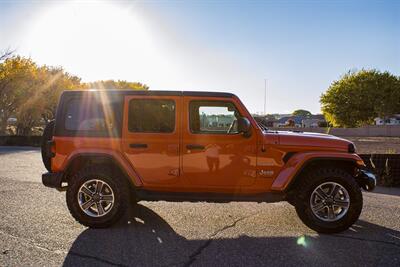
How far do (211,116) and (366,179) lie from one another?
2486 mm

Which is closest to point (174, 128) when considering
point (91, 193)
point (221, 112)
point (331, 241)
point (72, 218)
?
point (221, 112)

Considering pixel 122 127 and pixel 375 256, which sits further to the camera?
pixel 122 127

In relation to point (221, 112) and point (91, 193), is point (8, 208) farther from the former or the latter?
point (221, 112)

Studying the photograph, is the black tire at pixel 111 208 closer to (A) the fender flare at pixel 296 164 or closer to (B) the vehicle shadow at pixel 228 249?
(B) the vehicle shadow at pixel 228 249

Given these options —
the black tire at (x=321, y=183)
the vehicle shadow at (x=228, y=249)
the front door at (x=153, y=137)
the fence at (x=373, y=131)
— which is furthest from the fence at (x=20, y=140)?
the fence at (x=373, y=131)

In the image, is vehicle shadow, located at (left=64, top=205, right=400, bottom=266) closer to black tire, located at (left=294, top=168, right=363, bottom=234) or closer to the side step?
black tire, located at (left=294, top=168, right=363, bottom=234)

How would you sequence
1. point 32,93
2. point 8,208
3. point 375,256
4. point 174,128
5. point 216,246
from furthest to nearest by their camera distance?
point 32,93 → point 8,208 → point 174,128 → point 216,246 → point 375,256

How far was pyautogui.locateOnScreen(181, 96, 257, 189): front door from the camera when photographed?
17.5ft

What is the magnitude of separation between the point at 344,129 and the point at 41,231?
2061 inches

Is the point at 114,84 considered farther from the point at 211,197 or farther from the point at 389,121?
the point at 211,197

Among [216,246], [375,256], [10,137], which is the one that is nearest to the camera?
[375,256]

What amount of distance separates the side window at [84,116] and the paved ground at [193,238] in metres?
1.48

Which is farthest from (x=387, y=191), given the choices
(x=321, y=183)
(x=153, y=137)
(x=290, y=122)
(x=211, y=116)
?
(x=290, y=122)

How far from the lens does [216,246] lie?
4633 mm
